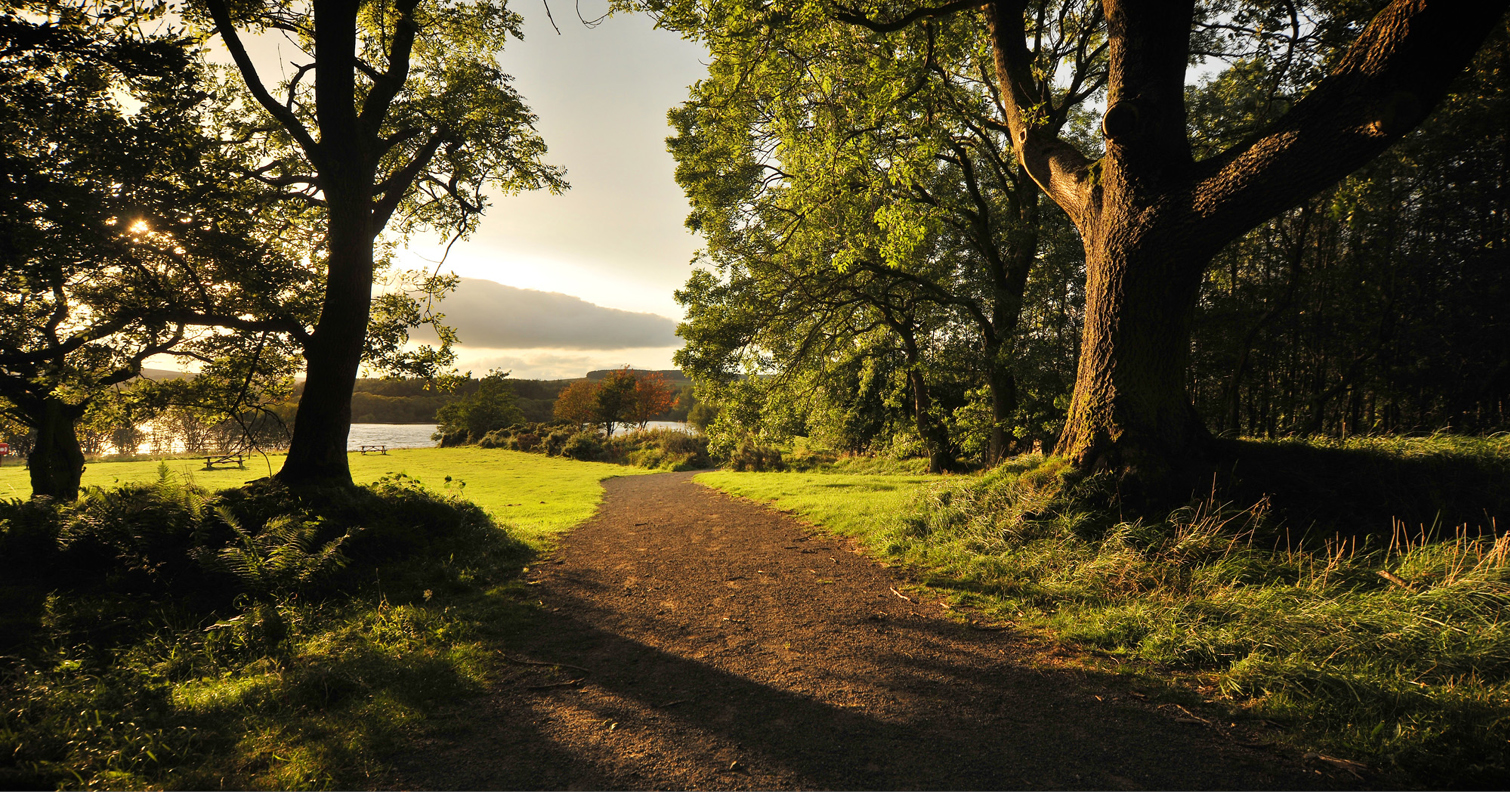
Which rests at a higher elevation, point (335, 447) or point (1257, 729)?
point (335, 447)

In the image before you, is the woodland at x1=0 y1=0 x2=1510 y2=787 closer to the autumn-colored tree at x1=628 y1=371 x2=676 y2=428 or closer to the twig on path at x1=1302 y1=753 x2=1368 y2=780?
the twig on path at x1=1302 y1=753 x2=1368 y2=780

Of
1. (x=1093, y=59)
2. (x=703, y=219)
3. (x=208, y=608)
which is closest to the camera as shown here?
(x=208, y=608)

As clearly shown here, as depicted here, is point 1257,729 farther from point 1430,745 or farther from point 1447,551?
point 1447,551

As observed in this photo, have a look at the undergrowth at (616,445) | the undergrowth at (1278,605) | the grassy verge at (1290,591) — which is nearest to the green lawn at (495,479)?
the undergrowth at (616,445)

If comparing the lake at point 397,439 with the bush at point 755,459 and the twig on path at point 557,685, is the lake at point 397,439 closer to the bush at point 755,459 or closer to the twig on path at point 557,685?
the bush at point 755,459

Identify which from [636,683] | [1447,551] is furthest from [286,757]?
[1447,551]

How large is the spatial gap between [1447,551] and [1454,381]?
26.5 ft

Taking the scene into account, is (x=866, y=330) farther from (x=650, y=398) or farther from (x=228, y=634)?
(x=650, y=398)

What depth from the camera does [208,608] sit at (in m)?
5.30

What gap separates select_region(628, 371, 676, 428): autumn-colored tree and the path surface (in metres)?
50.7

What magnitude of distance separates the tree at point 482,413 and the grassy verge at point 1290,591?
145 feet

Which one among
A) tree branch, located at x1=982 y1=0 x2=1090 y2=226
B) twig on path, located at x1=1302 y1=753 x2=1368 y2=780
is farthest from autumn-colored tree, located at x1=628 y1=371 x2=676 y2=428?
twig on path, located at x1=1302 y1=753 x2=1368 y2=780

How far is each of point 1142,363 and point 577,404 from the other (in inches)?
2123

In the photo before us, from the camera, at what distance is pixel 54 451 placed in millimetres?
11281
